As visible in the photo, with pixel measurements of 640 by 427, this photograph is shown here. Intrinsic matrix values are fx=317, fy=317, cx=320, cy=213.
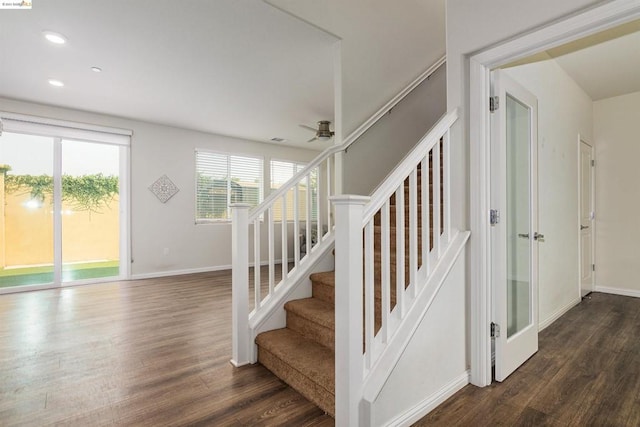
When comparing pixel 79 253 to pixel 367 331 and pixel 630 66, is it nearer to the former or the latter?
pixel 367 331

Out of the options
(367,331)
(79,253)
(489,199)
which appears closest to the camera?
(367,331)

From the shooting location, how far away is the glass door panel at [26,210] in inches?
170

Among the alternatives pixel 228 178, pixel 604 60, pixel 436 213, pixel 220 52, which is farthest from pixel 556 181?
pixel 228 178

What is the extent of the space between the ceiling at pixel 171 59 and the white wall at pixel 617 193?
3747 mm

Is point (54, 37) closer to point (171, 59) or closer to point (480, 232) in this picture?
point (171, 59)

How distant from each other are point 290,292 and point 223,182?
4.33 meters

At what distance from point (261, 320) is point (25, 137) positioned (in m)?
4.62

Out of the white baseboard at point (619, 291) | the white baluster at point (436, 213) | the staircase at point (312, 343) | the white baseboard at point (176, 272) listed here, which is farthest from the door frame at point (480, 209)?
the white baseboard at point (176, 272)

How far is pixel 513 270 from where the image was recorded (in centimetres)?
220

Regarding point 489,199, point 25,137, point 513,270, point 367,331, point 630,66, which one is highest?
point 630,66

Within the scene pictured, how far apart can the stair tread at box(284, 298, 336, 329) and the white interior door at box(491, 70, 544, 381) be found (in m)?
1.03

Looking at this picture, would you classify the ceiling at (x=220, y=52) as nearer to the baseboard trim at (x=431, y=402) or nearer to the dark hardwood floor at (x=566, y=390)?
the baseboard trim at (x=431, y=402)

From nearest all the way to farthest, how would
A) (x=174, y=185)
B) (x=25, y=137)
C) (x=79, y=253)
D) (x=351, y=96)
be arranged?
(x=351, y=96) → (x=25, y=137) → (x=79, y=253) → (x=174, y=185)

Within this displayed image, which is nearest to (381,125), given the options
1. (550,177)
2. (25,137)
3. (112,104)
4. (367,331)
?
(550,177)
